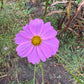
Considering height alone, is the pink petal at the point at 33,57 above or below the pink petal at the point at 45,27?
below

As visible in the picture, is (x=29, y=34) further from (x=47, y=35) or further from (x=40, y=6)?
(x=40, y=6)

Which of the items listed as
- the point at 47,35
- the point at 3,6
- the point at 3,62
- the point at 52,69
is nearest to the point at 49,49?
the point at 47,35

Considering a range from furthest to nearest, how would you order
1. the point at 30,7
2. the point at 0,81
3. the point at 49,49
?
the point at 30,7 → the point at 0,81 → the point at 49,49

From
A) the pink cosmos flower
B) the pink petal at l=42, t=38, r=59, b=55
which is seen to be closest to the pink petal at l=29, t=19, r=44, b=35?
the pink cosmos flower

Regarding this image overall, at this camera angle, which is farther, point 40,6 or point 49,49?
point 40,6

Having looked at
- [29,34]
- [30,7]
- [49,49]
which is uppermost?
[30,7]

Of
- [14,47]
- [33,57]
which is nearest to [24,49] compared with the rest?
[33,57]

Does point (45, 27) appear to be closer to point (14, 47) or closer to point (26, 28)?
point (26, 28)

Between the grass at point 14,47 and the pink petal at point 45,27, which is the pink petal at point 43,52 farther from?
the grass at point 14,47

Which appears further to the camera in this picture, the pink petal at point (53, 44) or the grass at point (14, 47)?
the grass at point (14, 47)

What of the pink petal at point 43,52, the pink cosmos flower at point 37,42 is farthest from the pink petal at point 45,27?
the pink petal at point 43,52
